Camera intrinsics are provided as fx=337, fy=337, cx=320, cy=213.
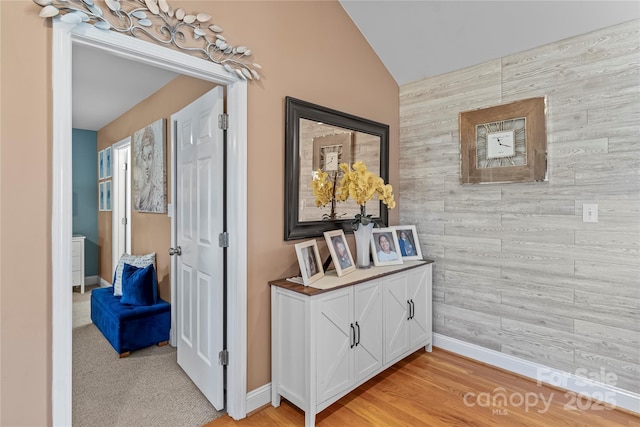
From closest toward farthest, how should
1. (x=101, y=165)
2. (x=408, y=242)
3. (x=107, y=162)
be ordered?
(x=408, y=242), (x=107, y=162), (x=101, y=165)

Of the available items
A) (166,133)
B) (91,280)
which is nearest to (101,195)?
(91,280)

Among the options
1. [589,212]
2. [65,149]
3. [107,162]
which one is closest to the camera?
[65,149]

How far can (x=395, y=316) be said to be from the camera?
99.1 inches

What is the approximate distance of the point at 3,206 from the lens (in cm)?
131

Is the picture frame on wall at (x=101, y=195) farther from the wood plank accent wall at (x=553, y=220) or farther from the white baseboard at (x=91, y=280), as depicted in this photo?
the wood plank accent wall at (x=553, y=220)

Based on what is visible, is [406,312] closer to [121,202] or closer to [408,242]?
[408,242]

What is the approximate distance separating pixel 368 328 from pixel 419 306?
709 millimetres

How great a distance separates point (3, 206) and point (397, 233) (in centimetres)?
255

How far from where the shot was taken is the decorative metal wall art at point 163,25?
4.60 feet

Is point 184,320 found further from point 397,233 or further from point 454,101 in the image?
point 454,101

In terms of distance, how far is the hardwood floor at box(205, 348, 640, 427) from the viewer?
6.54ft

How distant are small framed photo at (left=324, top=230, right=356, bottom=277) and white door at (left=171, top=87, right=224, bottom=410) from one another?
0.72 m

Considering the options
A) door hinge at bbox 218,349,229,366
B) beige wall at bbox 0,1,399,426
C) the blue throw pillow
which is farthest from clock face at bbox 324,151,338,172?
the blue throw pillow

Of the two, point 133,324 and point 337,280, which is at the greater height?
point 337,280
